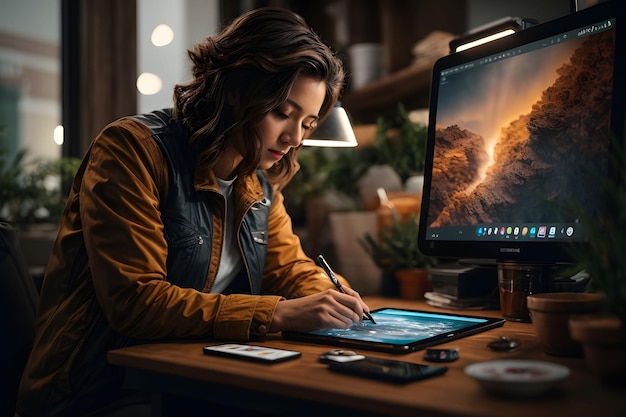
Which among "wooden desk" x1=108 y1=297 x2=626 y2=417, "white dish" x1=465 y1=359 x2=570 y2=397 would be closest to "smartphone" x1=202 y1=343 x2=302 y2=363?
"wooden desk" x1=108 y1=297 x2=626 y2=417

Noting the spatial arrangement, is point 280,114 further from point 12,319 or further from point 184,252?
point 12,319

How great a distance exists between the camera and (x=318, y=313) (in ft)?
3.62

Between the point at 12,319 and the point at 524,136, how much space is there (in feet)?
3.38

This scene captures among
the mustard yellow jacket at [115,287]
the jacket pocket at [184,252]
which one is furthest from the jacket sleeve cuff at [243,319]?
the jacket pocket at [184,252]

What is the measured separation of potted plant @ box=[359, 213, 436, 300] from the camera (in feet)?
5.53

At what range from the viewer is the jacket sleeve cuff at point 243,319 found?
1.09 meters

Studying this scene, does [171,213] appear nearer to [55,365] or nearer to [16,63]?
[55,365]

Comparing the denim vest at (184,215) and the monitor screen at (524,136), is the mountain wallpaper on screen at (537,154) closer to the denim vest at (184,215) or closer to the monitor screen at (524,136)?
the monitor screen at (524,136)

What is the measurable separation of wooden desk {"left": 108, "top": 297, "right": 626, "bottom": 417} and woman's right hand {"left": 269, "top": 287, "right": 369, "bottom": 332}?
0.12 ft

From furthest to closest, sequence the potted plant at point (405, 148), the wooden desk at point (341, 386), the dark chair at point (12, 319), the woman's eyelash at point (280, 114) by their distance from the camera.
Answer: the potted plant at point (405, 148)
the woman's eyelash at point (280, 114)
the dark chair at point (12, 319)
the wooden desk at point (341, 386)

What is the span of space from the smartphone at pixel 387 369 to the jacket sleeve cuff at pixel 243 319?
9.4 inches

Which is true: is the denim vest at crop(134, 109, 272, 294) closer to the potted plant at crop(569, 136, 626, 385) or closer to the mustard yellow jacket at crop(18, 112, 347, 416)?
the mustard yellow jacket at crop(18, 112, 347, 416)

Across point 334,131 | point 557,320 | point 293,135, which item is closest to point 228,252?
point 293,135

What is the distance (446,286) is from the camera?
1.51 metres
